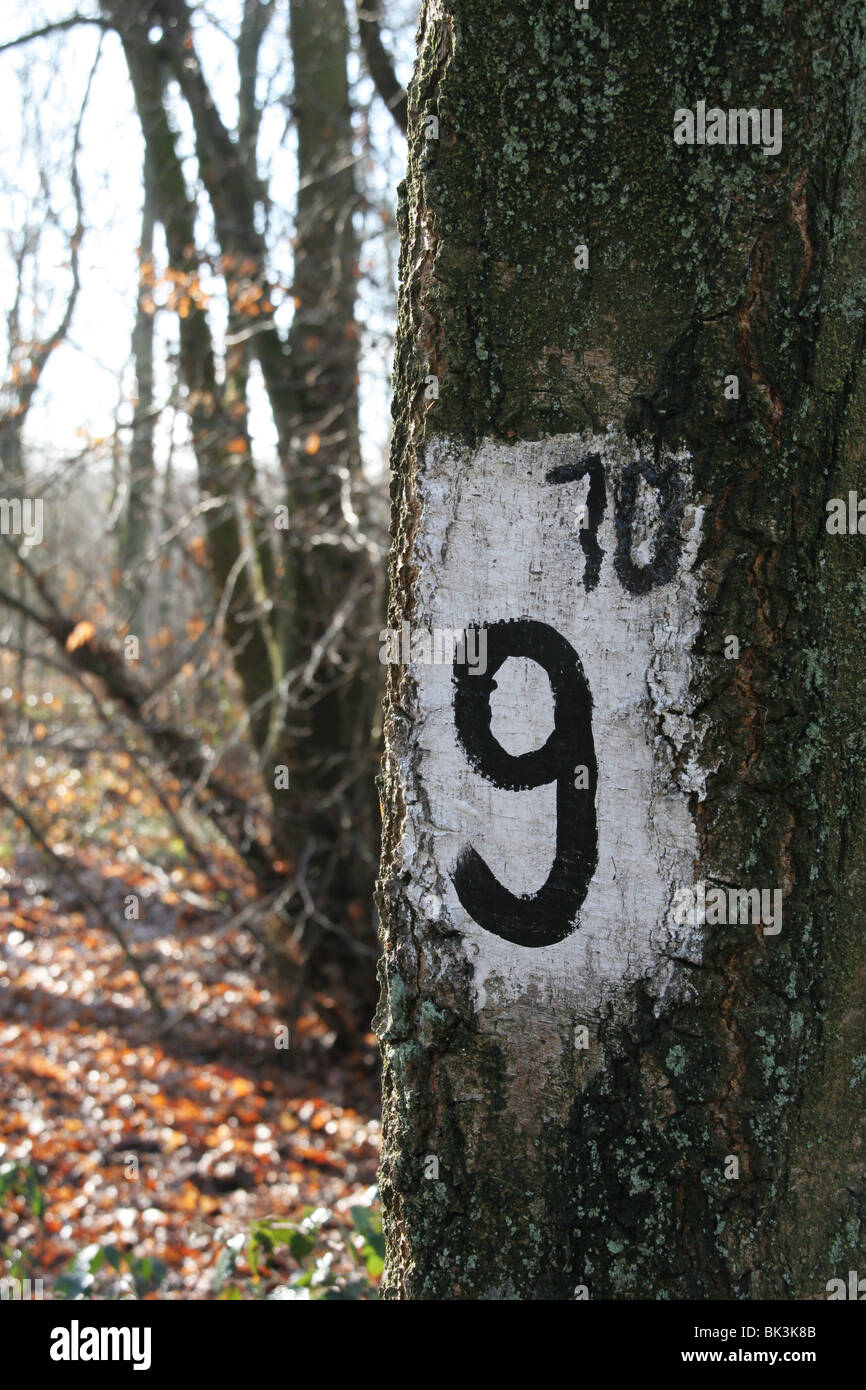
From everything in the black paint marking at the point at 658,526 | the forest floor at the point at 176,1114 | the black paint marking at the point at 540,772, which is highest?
the black paint marking at the point at 658,526

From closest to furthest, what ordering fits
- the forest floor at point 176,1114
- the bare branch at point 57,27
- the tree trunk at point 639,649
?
1. the tree trunk at point 639,649
2. the forest floor at point 176,1114
3. the bare branch at point 57,27

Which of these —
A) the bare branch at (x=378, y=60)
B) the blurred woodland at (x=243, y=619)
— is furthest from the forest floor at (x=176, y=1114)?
the bare branch at (x=378, y=60)

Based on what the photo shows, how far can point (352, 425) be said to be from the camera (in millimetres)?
5031

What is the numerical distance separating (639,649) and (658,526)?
0.50ft

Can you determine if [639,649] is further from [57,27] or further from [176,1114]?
[57,27]

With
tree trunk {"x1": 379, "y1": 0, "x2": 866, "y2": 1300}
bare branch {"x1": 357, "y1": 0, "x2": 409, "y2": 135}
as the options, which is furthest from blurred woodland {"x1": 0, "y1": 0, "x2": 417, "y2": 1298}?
tree trunk {"x1": 379, "y1": 0, "x2": 866, "y2": 1300}

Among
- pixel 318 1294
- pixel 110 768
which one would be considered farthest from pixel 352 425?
pixel 318 1294

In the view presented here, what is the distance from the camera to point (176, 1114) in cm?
502

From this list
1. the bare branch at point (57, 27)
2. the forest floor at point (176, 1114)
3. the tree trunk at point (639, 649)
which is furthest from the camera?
the bare branch at point (57, 27)

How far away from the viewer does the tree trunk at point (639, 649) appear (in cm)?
125

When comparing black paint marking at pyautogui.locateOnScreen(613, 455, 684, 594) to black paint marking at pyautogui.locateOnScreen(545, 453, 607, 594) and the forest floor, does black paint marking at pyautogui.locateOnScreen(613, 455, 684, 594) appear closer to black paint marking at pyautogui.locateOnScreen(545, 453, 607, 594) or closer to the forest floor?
black paint marking at pyautogui.locateOnScreen(545, 453, 607, 594)

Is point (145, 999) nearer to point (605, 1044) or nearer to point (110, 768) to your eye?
point (110, 768)

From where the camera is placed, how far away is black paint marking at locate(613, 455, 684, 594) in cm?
127

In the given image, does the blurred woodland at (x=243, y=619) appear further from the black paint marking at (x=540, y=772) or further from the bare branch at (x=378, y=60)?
the black paint marking at (x=540, y=772)
